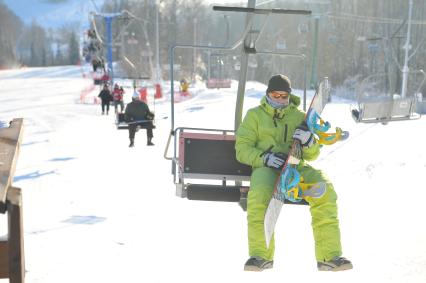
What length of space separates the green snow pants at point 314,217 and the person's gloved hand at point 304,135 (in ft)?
0.84

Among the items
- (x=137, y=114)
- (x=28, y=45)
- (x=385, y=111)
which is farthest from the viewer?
(x=28, y=45)

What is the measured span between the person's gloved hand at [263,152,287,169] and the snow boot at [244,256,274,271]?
641mm

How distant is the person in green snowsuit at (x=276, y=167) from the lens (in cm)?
342

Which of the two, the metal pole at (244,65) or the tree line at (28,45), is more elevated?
the tree line at (28,45)

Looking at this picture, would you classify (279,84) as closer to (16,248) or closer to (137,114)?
(16,248)

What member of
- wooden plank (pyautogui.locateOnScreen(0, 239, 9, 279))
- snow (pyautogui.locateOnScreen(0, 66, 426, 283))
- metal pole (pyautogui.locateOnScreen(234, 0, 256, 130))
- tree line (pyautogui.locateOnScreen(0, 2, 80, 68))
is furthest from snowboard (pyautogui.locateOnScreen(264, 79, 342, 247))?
tree line (pyautogui.locateOnScreen(0, 2, 80, 68))

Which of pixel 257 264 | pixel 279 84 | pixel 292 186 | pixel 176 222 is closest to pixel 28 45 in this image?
pixel 176 222

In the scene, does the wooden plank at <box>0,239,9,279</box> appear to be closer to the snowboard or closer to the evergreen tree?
the snowboard

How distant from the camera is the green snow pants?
3.42m

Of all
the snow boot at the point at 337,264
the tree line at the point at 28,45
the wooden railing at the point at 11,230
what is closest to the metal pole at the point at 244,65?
the snow boot at the point at 337,264

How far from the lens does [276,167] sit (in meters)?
3.58

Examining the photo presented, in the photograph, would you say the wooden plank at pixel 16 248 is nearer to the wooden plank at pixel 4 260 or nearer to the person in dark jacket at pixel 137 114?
the wooden plank at pixel 4 260

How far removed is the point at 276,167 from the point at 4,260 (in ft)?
7.18

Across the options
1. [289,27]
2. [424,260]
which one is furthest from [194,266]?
[289,27]
